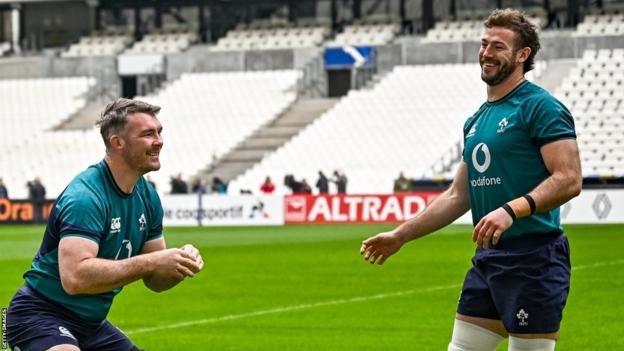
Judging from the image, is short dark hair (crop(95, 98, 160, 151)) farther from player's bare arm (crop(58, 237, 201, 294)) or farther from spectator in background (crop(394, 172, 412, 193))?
spectator in background (crop(394, 172, 412, 193))

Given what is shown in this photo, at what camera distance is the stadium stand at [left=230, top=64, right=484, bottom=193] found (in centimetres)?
5797

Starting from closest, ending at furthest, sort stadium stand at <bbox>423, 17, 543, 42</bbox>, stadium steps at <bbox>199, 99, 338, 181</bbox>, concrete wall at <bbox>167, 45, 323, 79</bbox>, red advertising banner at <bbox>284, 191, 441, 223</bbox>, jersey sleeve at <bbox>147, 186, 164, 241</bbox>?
jersey sleeve at <bbox>147, 186, 164, 241</bbox>, red advertising banner at <bbox>284, 191, 441, 223</bbox>, stadium steps at <bbox>199, 99, 338, 181</bbox>, stadium stand at <bbox>423, 17, 543, 42</bbox>, concrete wall at <bbox>167, 45, 323, 79</bbox>

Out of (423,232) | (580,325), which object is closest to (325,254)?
(580,325)

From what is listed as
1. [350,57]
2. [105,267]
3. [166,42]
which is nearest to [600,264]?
[105,267]

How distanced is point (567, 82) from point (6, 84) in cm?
2783

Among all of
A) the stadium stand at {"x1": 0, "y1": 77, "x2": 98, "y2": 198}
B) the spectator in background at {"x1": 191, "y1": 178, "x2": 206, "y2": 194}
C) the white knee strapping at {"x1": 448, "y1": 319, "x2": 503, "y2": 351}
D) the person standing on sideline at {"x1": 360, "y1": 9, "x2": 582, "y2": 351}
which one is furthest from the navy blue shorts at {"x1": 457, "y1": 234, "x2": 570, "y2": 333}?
the stadium stand at {"x1": 0, "y1": 77, "x2": 98, "y2": 198}

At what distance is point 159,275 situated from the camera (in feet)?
25.6

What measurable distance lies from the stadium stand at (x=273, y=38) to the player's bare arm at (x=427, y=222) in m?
61.7

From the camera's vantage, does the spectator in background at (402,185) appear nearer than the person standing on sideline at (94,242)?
No

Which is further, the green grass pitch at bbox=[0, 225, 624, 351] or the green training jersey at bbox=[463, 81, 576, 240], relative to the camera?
the green grass pitch at bbox=[0, 225, 624, 351]

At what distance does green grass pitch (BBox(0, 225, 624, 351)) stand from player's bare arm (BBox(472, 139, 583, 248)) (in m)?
7.35

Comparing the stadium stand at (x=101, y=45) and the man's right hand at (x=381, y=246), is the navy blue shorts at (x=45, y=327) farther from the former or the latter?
the stadium stand at (x=101, y=45)

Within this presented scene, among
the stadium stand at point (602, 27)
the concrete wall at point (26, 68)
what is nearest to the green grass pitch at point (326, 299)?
the stadium stand at point (602, 27)

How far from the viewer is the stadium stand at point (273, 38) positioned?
2822 inches
